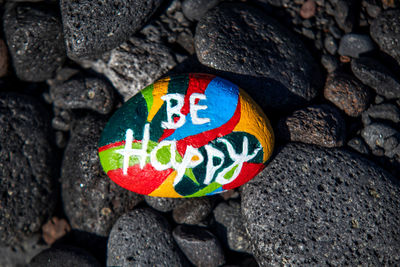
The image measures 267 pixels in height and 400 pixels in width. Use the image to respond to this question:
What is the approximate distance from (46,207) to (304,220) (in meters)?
2.40

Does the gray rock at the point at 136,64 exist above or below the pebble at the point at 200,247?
above

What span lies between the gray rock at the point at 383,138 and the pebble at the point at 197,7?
191 centimetres

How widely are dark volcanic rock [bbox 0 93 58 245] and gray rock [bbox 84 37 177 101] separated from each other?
2.89ft

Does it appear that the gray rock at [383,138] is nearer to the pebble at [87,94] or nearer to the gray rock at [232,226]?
the gray rock at [232,226]

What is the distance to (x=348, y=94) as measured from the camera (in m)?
2.75

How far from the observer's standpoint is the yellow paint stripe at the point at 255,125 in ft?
7.44

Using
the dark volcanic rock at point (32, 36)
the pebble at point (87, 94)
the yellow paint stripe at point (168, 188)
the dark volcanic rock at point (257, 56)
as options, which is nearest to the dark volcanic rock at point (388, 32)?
the dark volcanic rock at point (257, 56)

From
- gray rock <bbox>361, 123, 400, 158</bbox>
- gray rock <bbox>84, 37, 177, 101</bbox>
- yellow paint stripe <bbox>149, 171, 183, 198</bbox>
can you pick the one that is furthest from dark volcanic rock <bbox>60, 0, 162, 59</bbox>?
gray rock <bbox>361, 123, 400, 158</bbox>

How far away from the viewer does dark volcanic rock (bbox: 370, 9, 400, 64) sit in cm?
286

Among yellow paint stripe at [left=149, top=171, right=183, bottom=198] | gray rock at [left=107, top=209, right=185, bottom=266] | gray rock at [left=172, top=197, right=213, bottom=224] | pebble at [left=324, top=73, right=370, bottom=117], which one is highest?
pebble at [left=324, top=73, right=370, bottom=117]

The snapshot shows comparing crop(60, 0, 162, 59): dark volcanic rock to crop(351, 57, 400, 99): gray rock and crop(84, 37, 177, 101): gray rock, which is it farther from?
crop(351, 57, 400, 99): gray rock

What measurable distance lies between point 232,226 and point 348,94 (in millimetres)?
1635

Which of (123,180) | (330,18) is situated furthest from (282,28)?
(123,180)

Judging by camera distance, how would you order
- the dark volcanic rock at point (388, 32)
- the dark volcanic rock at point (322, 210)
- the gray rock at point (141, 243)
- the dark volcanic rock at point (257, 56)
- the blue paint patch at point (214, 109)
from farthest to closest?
the dark volcanic rock at point (388, 32)
the dark volcanic rock at point (257, 56)
the gray rock at point (141, 243)
the dark volcanic rock at point (322, 210)
the blue paint patch at point (214, 109)
